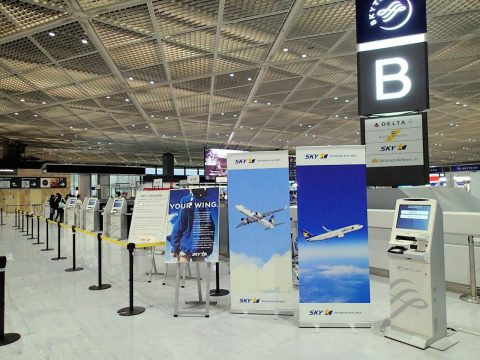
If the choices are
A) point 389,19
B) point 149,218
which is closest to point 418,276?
point 389,19

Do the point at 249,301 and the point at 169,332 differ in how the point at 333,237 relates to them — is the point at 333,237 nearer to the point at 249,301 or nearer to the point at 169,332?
the point at 249,301

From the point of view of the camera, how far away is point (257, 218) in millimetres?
4152

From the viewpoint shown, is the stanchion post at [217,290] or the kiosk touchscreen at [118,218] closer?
the stanchion post at [217,290]

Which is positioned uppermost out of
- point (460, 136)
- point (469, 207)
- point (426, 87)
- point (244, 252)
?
point (460, 136)

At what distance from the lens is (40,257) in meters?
8.25

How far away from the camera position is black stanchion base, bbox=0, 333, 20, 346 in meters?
3.46

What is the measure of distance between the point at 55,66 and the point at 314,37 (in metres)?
6.60

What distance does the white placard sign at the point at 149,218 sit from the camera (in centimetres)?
531

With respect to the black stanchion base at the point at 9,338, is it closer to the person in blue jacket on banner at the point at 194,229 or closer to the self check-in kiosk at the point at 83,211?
the person in blue jacket on banner at the point at 194,229

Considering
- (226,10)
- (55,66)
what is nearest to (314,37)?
(226,10)

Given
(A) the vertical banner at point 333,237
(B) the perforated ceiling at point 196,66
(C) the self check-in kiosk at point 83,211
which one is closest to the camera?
(A) the vertical banner at point 333,237

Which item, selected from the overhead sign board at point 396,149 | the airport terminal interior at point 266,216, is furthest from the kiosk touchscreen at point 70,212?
the overhead sign board at point 396,149

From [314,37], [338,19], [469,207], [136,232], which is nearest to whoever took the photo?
[136,232]

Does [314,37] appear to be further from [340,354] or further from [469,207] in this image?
[340,354]
